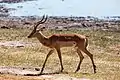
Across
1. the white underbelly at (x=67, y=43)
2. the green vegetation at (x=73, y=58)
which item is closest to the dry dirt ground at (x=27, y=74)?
the green vegetation at (x=73, y=58)

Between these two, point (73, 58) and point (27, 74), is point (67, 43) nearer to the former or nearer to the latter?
point (27, 74)

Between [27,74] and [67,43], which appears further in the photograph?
[67,43]

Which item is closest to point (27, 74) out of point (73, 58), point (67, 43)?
point (67, 43)

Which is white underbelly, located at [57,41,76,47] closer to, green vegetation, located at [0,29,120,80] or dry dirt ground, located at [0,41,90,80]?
green vegetation, located at [0,29,120,80]

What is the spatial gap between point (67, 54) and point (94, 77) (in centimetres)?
915

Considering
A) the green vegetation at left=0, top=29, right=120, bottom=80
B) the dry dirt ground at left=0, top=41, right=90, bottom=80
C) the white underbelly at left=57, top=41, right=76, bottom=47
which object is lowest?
the green vegetation at left=0, top=29, right=120, bottom=80

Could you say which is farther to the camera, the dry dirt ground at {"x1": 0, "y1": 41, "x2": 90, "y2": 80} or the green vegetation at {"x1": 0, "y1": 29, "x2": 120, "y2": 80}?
the green vegetation at {"x1": 0, "y1": 29, "x2": 120, "y2": 80}

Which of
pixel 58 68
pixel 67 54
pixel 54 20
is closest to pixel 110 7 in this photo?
pixel 54 20

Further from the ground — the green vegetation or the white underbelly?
the white underbelly

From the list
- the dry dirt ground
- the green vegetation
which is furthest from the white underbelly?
the dry dirt ground

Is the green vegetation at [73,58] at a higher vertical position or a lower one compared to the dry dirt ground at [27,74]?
lower

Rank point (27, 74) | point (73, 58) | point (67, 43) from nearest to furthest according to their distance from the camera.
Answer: point (27, 74) < point (67, 43) < point (73, 58)

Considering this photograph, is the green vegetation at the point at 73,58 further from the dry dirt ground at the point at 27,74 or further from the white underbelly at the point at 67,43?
the white underbelly at the point at 67,43

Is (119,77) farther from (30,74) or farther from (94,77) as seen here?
(30,74)
